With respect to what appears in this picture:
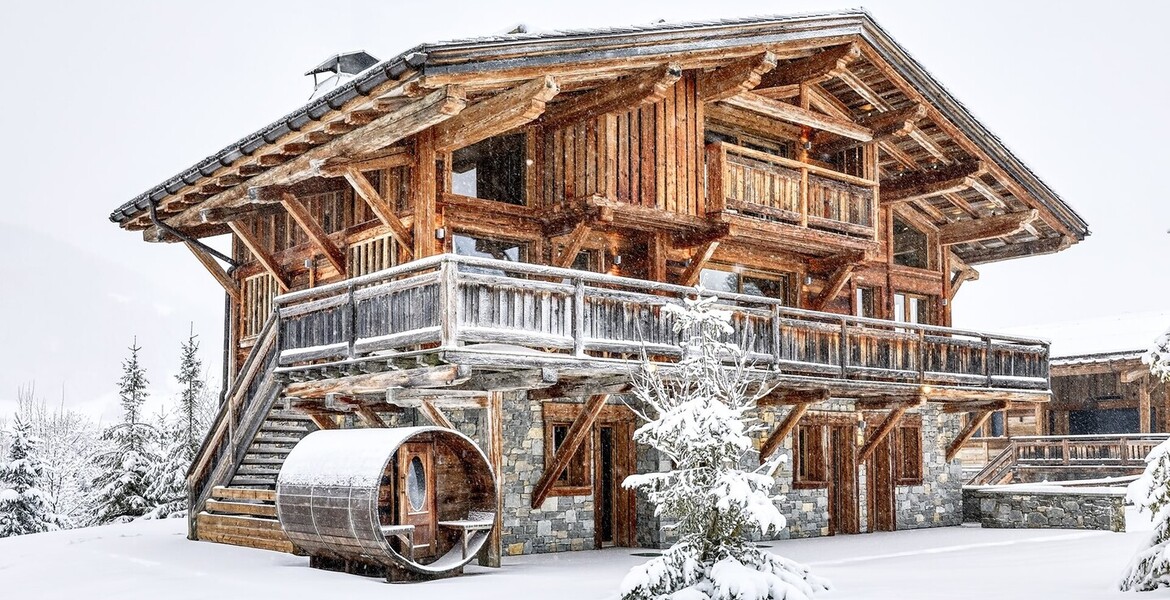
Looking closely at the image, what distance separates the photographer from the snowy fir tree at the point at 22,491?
1064 inches

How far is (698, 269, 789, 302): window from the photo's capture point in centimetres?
2058

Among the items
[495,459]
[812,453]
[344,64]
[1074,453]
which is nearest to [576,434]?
[495,459]

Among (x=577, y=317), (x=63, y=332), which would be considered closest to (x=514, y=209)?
(x=577, y=317)

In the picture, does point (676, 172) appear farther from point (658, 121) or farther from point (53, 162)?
point (53, 162)

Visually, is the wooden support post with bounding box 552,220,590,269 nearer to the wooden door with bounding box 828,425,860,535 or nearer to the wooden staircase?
the wooden staircase

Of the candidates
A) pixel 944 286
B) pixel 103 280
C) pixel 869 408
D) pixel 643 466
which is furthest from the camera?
pixel 103 280

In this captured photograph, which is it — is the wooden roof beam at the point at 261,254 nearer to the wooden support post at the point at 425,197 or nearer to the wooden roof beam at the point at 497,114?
the wooden support post at the point at 425,197

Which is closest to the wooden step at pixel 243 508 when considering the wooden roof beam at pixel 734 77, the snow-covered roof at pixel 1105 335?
the wooden roof beam at pixel 734 77

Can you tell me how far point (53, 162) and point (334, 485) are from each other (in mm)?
142721

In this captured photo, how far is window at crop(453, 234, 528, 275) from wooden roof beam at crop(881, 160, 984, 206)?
8545mm

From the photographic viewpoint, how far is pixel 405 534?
579 inches

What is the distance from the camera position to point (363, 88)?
14516 millimetres

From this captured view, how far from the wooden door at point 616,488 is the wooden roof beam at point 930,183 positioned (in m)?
7.66

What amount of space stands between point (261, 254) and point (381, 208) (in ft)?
14.8
